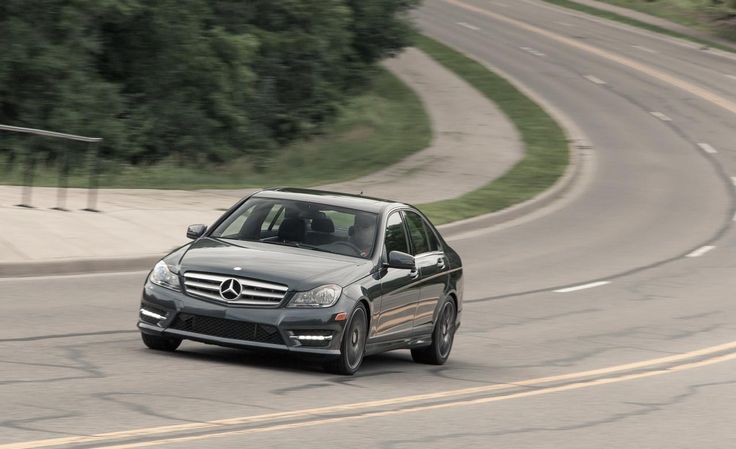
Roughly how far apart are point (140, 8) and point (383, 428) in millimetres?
23038

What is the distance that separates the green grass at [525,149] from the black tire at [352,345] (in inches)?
528

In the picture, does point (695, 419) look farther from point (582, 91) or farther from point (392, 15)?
point (582, 91)

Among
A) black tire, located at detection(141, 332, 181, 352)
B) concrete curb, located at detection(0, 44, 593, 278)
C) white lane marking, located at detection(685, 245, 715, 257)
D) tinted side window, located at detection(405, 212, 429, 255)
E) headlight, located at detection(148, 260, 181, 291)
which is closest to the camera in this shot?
headlight, located at detection(148, 260, 181, 291)

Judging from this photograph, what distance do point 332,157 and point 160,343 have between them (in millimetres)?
24543

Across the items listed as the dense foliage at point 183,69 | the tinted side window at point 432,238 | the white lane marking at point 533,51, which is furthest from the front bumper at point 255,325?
the white lane marking at point 533,51

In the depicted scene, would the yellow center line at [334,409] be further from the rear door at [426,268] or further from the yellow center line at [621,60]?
the yellow center line at [621,60]

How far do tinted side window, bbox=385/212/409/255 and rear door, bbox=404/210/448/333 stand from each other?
171 millimetres

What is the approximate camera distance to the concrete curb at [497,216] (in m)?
16.0

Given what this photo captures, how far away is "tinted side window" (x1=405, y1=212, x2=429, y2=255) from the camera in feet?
41.8

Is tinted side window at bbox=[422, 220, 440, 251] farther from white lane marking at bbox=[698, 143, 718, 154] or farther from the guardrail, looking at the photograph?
white lane marking at bbox=[698, 143, 718, 154]

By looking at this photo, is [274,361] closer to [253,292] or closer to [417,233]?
[253,292]

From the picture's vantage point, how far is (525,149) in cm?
3612

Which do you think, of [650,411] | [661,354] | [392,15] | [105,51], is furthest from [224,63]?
[650,411]

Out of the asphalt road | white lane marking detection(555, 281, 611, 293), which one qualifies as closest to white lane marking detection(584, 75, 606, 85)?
the asphalt road
